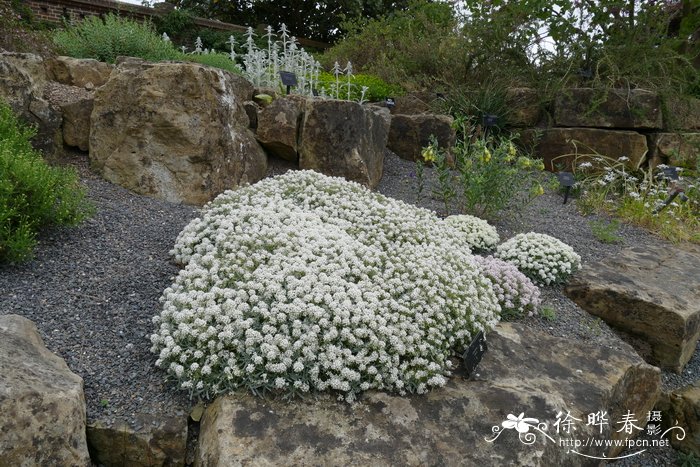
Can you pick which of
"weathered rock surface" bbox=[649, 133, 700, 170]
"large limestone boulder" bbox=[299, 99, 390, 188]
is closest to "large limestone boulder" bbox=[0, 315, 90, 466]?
"large limestone boulder" bbox=[299, 99, 390, 188]

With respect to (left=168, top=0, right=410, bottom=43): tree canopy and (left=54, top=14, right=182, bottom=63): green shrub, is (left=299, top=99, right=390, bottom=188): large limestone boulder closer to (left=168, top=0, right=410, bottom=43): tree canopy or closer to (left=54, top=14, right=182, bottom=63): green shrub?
(left=54, top=14, right=182, bottom=63): green shrub

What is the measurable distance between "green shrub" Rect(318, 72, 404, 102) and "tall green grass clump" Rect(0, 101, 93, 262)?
533 cm

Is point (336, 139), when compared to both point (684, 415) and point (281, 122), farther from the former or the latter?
point (684, 415)

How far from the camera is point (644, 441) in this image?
4.18 m

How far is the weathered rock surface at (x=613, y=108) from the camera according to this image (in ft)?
28.4

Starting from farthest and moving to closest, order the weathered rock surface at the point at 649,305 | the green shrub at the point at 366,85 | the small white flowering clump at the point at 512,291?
the green shrub at the point at 366,85
the weathered rock surface at the point at 649,305
the small white flowering clump at the point at 512,291

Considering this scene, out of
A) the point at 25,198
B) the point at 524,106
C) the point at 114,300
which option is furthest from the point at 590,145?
the point at 25,198

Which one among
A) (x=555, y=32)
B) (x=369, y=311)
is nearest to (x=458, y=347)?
(x=369, y=311)

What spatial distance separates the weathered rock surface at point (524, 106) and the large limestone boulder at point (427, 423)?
679cm

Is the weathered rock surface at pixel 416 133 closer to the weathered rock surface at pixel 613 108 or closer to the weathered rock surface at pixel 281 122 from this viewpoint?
the weathered rock surface at pixel 281 122

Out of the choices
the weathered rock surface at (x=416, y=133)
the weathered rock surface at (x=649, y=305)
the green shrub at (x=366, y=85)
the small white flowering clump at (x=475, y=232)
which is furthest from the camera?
the green shrub at (x=366, y=85)

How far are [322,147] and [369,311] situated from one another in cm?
372

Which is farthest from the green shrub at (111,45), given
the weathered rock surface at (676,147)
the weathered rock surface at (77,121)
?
the weathered rock surface at (676,147)

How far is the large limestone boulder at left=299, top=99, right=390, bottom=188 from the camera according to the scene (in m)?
6.27
